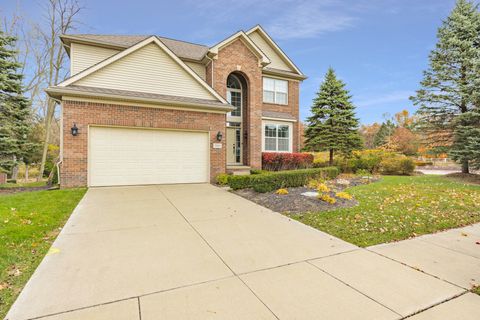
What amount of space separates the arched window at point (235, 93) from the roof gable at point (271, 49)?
3313 mm

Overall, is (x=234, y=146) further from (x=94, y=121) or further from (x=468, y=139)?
(x=468, y=139)

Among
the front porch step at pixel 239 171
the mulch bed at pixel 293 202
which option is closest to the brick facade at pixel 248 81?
the front porch step at pixel 239 171

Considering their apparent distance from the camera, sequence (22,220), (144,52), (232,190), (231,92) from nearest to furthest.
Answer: (22,220) < (232,190) < (144,52) < (231,92)

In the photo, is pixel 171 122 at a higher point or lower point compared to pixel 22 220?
higher

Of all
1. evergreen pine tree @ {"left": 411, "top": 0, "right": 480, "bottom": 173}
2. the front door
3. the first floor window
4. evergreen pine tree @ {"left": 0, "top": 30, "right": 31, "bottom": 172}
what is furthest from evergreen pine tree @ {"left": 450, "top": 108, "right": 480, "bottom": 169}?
evergreen pine tree @ {"left": 0, "top": 30, "right": 31, "bottom": 172}

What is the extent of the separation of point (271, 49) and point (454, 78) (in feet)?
34.7

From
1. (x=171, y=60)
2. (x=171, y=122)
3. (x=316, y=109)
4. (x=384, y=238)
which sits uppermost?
(x=171, y=60)

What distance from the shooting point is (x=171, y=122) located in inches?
418

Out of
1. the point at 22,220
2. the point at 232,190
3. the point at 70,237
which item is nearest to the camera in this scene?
the point at 70,237

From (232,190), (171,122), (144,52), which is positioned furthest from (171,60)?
(232,190)

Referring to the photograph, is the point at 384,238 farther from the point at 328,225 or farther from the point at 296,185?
the point at 296,185

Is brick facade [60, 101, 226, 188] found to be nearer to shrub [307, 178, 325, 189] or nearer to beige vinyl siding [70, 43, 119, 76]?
beige vinyl siding [70, 43, 119, 76]

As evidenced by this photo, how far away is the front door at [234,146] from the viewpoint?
14633 millimetres

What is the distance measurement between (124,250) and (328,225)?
4018mm
